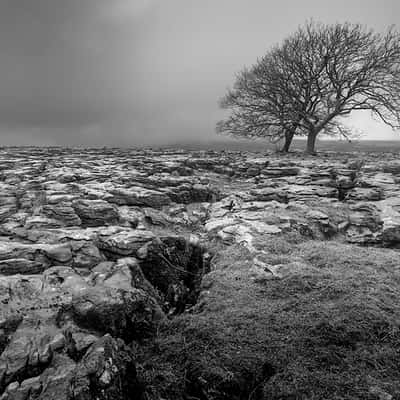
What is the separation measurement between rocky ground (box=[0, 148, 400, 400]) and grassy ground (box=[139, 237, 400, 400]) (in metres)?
0.03

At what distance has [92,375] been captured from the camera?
426 centimetres

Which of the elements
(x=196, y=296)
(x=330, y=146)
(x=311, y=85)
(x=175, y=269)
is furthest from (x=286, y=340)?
(x=330, y=146)

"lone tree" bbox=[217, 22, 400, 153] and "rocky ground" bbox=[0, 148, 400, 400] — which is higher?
"lone tree" bbox=[217, 22, 400, 153]

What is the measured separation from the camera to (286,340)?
18.1ft

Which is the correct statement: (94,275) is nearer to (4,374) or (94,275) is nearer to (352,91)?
(4,374)

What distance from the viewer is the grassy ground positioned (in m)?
4.68

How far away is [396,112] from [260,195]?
67.0 feet

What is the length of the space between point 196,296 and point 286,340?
308 cm

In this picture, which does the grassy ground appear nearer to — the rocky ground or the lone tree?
the rocky ground

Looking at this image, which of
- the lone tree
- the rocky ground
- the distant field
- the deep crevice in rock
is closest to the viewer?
the rocky ground

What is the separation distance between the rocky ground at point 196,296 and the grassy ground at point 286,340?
0.08 ft

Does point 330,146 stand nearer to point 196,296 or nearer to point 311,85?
point 311,85

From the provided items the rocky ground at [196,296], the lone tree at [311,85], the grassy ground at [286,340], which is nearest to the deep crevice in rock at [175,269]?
the rocky ground at [196,296]

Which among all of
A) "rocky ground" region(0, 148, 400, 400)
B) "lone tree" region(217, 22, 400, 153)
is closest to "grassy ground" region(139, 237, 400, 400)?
"rocky ground" region(0, 148, 400, 400)
